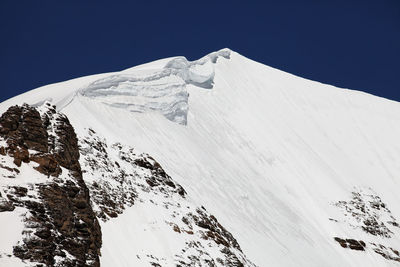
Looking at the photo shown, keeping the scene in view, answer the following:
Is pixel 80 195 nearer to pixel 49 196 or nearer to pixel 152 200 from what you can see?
pixel 49 196

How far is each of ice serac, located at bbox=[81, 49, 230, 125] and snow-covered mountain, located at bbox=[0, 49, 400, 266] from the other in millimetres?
106

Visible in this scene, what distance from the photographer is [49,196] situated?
1916 centimetres

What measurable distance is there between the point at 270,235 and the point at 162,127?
1042 centimetres

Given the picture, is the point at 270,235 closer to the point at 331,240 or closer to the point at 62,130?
the point at 331,240

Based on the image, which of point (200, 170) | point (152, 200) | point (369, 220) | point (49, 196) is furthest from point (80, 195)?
point (369, 220)

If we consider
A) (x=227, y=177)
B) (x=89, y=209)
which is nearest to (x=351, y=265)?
(x=227, y=177)

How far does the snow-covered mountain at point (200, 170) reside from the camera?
19.8 m

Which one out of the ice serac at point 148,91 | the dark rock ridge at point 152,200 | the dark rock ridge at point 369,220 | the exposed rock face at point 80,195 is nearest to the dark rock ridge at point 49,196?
the exposed rock face at point 80,195

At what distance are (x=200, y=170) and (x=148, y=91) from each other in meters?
8.41

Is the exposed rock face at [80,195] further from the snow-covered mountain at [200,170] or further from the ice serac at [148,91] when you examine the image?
the ice serac at [148,91]

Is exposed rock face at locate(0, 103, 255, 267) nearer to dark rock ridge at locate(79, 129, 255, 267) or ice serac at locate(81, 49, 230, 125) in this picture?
dark rock ridge at locate(79, 129, 255, 267)

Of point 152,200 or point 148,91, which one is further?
point 148,91

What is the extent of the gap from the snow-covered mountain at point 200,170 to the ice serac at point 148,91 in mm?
106

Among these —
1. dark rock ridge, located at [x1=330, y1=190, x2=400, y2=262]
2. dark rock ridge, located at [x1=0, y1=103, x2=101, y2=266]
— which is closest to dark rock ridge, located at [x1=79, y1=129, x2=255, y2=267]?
dark rock ridge, located at [x1=0, y1=103, x2=101, y2=266]
